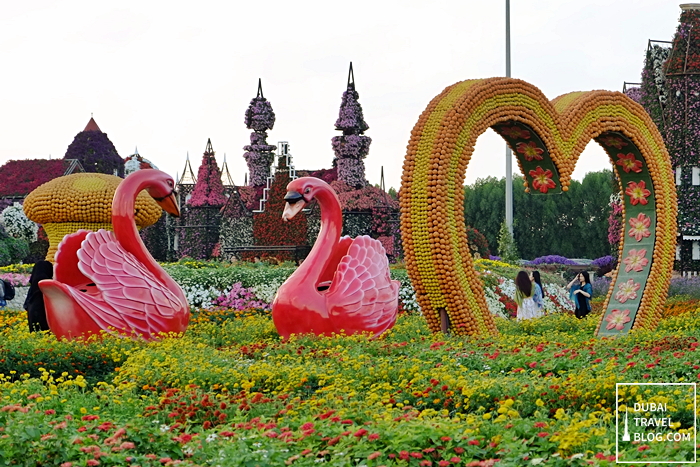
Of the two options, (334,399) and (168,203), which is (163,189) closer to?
(168,203)

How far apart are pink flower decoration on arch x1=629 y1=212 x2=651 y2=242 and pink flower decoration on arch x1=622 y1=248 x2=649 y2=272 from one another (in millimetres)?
192

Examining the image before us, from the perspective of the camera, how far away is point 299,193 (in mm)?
9453

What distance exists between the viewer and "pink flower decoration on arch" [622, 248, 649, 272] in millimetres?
10836

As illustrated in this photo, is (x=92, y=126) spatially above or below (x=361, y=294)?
above

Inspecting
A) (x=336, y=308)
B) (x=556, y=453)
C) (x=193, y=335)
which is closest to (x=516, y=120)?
(x=336, y=308)

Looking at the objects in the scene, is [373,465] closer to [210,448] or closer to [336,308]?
[210,448]

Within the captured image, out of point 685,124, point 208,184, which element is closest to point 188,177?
point 208,184

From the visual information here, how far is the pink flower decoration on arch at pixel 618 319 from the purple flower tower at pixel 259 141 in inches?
774

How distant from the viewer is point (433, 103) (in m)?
9.16

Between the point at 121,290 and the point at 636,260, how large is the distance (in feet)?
21.8

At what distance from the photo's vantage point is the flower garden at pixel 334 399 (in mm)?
4152

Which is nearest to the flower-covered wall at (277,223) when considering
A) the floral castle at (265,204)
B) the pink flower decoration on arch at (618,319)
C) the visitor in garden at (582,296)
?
the floral castle at (265,204)

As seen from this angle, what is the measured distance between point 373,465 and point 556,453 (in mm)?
920

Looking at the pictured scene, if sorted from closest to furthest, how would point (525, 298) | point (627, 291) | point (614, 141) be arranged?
point (627, 291) → point (614, 141) → point (525, 298)
